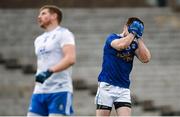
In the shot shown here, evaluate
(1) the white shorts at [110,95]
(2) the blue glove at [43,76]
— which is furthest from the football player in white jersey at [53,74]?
(1) the white shorts at [110,95]

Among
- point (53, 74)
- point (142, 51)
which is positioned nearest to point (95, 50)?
point (142, 51)

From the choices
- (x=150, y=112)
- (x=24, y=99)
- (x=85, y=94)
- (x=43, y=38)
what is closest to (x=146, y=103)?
(x=150, y=112)

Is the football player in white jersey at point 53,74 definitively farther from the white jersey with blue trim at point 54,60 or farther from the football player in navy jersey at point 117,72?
the football player in navy jersey at point 117,72

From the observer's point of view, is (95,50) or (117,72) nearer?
(117,72)

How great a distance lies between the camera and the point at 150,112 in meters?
18.6

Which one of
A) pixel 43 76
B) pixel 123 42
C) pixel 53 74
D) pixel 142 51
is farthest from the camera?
pixel 142 51

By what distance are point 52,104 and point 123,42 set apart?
105 cm

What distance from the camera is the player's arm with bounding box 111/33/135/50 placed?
8.45 metres

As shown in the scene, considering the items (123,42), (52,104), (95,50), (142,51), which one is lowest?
(52,104)

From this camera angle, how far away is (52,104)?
853cm

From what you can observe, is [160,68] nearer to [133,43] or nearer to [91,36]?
[91,36]

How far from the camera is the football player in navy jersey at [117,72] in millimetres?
8578

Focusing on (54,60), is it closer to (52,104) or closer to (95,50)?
(52,104)

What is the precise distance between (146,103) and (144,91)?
722 mm
